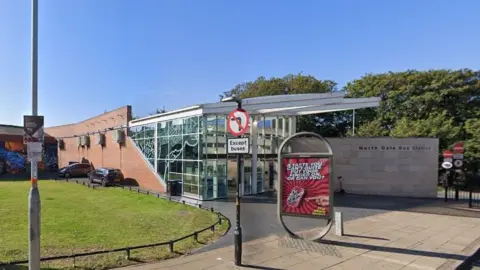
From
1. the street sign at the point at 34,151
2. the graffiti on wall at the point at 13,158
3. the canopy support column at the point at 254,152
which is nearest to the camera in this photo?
the street sign at the point at 34,151

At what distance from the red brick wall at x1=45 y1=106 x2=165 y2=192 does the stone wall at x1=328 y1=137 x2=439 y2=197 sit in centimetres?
1234

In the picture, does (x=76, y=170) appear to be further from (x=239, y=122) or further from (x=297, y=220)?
(x=239, y=122)

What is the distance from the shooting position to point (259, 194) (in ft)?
70.1

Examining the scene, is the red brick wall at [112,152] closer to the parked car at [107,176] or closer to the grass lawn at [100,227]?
the parked car at [107,176]

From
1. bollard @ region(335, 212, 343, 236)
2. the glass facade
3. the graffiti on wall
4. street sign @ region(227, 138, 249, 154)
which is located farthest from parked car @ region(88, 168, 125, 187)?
street sign @ region(227, 138, 249, 154)

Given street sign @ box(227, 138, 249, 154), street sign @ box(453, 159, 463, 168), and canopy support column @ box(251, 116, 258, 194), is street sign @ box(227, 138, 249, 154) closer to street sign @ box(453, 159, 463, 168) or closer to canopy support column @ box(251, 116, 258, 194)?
canopy support column @ box(251, 116, 258, 194)

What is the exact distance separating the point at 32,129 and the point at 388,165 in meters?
20.8

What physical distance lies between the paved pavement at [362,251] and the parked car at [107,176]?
2002cm

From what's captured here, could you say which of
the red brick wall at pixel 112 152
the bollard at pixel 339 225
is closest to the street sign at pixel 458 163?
the bollard at pixel 339 225

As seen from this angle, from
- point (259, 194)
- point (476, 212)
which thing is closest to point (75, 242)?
point (259, 194)

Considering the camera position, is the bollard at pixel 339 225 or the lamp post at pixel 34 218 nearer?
the lamp post at pixel 34 218

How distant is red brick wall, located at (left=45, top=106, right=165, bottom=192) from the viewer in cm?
2577

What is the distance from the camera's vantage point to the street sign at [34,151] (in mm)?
6172

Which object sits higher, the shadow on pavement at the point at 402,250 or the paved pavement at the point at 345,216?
the shadow on pavement at the point at 402,250
